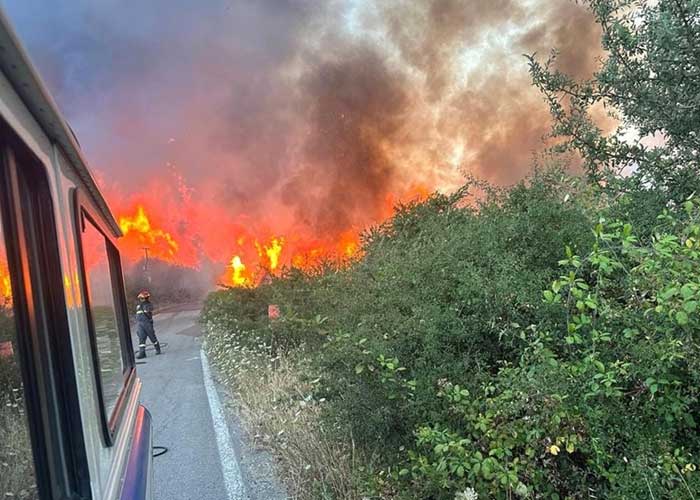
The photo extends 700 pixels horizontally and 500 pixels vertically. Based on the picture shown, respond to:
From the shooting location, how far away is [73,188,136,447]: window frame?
1644 millimetres

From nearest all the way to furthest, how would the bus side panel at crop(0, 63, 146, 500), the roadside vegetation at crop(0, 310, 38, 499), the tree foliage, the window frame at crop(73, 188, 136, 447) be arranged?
the roadside vegetation at crop(0, 310, 38, 499)
the bus side panel at crop(0, 63, 146, 500)
the window frame at crop(73, 188, 136, 447)
the tree foliage

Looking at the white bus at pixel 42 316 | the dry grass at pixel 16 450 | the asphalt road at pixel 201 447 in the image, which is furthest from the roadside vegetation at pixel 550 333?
the dry grass at pixel 16 450

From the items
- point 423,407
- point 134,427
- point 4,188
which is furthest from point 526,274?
point 4,188

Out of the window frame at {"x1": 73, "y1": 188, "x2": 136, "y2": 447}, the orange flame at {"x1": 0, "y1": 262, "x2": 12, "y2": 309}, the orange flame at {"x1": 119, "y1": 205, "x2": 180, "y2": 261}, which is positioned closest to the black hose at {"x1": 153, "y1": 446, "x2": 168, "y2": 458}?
the window frame at {"x1": 73, "y1": 188, "x2": 136, "y2": 447}

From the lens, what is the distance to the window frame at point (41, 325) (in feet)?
3.78

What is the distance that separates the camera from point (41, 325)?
124 centimetres

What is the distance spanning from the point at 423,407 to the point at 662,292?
149cm

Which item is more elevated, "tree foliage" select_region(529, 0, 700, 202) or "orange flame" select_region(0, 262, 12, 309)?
"tree foliage" select_region(529, 0, 700, 202)

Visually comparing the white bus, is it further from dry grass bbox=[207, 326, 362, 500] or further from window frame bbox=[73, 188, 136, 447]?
dry grass bbox=[207, 326, 362, 500]

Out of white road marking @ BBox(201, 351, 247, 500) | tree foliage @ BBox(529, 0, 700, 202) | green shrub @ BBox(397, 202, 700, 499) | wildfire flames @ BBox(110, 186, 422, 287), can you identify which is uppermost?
wildfire flames @ BBox(110, 186, 422, 287)

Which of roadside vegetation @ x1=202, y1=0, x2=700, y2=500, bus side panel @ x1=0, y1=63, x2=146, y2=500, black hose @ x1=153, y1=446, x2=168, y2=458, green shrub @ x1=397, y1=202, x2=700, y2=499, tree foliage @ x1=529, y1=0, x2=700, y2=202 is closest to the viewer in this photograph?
bus side panel @ x1=0, y1=63, x2=146, y2=500

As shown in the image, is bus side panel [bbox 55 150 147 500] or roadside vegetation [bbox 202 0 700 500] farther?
roadside vegetation [bbox 202 0 700 500]

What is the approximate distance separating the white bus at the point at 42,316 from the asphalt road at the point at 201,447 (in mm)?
2821

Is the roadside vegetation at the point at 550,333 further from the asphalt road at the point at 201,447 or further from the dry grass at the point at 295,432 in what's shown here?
the asphalt road at the point at 201,447
